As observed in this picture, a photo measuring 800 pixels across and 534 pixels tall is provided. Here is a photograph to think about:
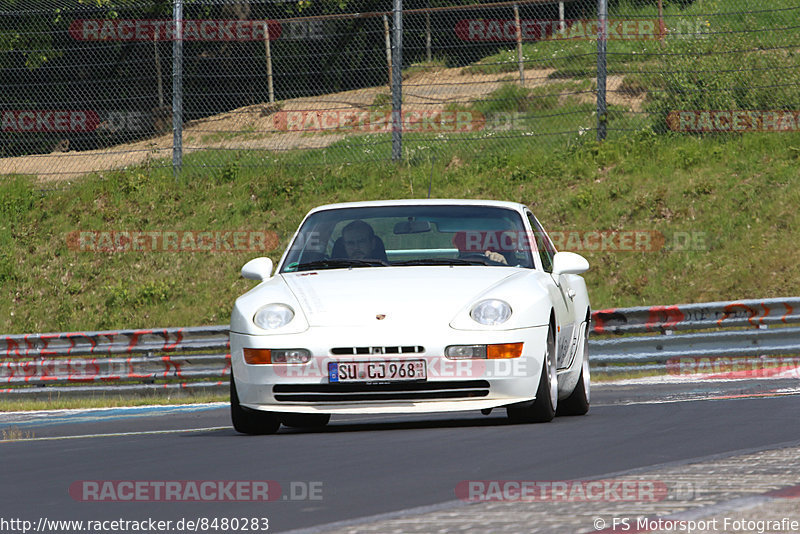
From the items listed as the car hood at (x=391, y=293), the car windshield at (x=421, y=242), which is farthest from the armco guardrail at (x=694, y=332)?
the car hood at (x=391, y=293)

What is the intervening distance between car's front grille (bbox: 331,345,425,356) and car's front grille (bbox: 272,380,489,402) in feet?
0.58

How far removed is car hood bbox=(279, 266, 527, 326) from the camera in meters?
7.14

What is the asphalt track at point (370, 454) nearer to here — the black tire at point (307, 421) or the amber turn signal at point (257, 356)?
the black tire at point (307, 421)

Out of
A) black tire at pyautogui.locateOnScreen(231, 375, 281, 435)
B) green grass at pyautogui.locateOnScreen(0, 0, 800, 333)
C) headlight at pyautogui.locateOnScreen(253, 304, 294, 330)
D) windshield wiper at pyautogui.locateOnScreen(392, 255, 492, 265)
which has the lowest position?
green grass at pyautogui.locateOnScreen(0, 0, 800, 333)

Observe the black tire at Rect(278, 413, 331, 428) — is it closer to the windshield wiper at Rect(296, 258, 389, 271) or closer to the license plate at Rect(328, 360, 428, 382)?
the windshield wiper at Rect(296, 258, 389, 271)

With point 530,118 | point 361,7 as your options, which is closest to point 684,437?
point 530,118

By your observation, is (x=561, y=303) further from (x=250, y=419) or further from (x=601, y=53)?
(x=601, y=53)

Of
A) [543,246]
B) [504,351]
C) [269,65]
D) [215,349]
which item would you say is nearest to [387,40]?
[269,65]

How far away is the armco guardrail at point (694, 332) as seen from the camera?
14.1 metres

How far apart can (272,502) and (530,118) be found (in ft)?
57.8

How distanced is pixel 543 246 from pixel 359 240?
142 cm

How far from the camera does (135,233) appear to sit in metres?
20.7

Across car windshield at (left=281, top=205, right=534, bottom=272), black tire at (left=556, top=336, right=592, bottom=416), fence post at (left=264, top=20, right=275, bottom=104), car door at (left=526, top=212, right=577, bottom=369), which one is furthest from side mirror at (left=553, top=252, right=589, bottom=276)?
fence post at (left=264, top=20, right=275, bottom=104)

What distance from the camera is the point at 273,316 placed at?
7320mm
